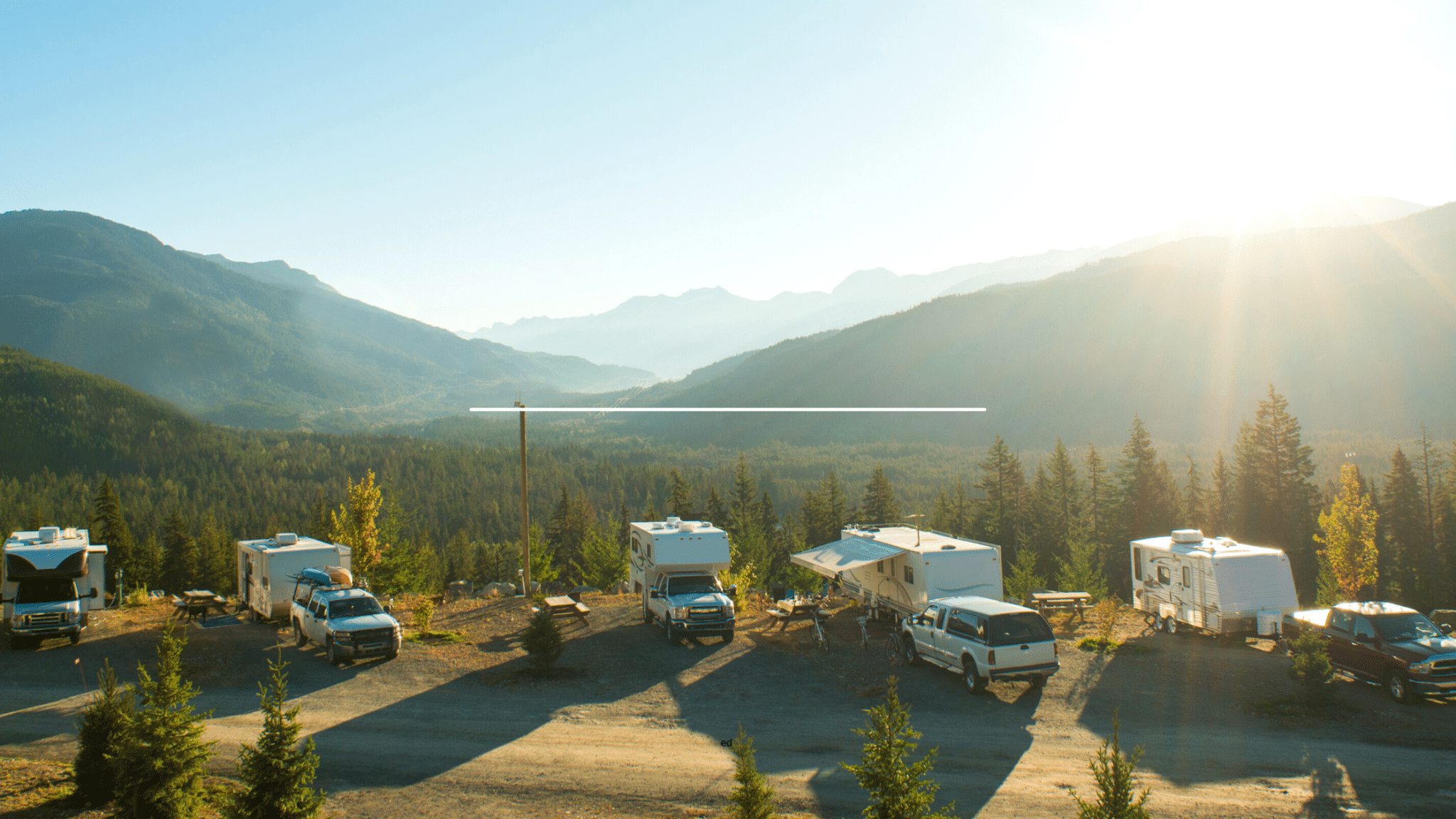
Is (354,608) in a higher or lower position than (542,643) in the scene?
higher

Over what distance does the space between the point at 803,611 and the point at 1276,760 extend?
1342 centimetres

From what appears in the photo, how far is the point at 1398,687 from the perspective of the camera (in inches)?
628

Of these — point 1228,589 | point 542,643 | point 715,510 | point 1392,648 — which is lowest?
point 715,510

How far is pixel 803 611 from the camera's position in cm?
2450

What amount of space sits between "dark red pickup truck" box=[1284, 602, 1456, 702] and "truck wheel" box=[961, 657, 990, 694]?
7.77m

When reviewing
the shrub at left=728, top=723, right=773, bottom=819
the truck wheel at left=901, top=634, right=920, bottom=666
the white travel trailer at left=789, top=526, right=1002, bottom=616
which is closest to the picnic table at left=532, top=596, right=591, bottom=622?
the white travel trailer at left=789, top=526, right=1002, bottom=616

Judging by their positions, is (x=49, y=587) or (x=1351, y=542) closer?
(x=49, y=587)

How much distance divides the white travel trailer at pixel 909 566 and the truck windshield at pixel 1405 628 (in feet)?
26.6

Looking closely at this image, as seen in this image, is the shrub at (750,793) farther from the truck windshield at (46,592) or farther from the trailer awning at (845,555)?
the truck windshield at (46,592)

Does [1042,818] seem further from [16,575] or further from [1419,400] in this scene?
[1419,400]

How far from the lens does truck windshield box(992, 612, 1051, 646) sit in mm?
16500

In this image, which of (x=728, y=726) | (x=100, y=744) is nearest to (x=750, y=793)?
(x=728, y=726)

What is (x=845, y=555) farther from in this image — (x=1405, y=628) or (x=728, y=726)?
(x=1405, y=628)

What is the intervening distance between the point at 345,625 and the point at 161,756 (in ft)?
37.5
